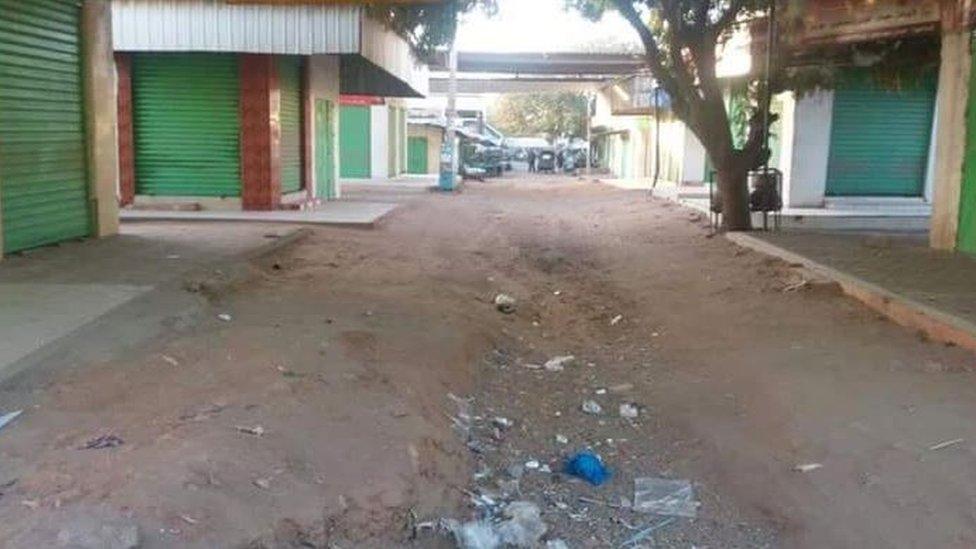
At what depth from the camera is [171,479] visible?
13.5 ft

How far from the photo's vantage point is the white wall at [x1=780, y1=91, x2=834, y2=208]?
19.9m

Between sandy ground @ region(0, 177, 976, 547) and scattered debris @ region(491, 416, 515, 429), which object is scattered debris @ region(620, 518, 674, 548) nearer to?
sandy ground @ region(0, 177, 976, 547)

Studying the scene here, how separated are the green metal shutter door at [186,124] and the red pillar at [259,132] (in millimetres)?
195

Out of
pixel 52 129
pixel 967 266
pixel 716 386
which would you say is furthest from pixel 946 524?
pixel 52 129

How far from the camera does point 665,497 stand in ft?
17.5

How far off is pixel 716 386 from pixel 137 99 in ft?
43.6

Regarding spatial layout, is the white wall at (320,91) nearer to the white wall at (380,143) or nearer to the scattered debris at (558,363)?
the scattered debris at (558,363)

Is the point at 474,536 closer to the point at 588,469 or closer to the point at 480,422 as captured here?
the point at 588,469

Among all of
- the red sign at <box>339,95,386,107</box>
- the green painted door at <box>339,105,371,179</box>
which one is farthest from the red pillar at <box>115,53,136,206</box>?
the green painted door at <box>339,105,371,179</box>

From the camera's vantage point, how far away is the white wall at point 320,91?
63.3ft

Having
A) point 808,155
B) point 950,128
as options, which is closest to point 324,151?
point 808,155

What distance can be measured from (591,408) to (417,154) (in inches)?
1600

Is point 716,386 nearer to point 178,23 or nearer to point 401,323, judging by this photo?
point 401,323

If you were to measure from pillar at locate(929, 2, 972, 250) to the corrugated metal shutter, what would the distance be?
36.0 ft
